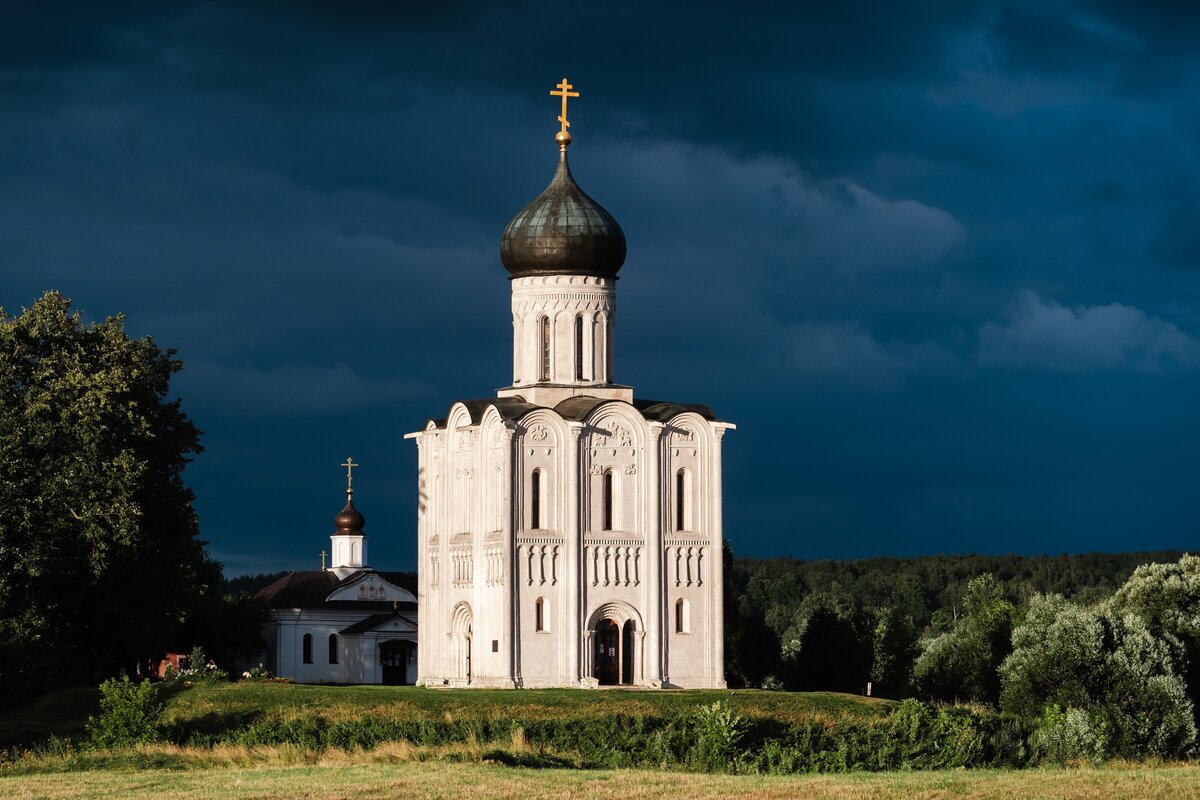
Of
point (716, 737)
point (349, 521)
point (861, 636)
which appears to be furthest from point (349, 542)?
point (716, 737)

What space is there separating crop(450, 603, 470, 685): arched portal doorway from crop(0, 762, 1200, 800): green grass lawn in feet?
64.4

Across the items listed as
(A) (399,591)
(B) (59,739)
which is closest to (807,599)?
(A) (399,591)

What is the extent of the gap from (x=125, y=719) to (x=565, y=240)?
1932 centimetres

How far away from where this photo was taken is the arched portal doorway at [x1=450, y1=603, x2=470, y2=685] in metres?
54.0

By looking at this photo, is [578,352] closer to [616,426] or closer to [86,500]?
[616,426]

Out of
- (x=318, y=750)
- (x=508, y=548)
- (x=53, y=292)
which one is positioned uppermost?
(x=53, y=292)

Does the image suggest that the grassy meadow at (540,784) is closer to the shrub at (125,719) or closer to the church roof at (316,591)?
the shrub at (125,719)

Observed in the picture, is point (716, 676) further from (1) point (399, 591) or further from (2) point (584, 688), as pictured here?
(1) point (399, 591)

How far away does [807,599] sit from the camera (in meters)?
98.2

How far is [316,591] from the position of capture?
279ft

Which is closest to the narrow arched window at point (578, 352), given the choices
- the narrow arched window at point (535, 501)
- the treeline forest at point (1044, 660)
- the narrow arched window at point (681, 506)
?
the narrow arched window at point (535, 501)

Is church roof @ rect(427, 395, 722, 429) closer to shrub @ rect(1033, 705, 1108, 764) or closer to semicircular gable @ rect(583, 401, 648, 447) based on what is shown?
semicircular gable @ rect(583, 401, 648, 447)

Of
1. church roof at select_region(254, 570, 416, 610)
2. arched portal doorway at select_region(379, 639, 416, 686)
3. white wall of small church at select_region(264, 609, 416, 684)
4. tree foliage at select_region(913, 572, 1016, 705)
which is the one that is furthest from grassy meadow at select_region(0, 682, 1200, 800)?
church roof at select_region(254, 570, 416, 610)

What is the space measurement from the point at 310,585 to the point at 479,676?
3477 cm
